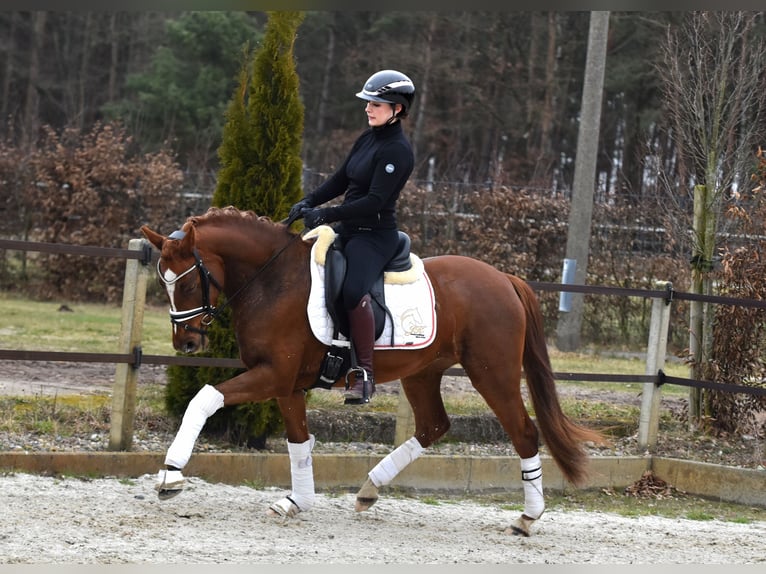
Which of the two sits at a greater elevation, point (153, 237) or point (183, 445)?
point (153, 237)

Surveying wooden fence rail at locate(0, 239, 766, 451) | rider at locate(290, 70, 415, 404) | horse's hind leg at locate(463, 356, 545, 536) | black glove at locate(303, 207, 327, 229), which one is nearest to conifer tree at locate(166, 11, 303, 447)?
wooden fence rail at locate(0, 239, 766, 451)

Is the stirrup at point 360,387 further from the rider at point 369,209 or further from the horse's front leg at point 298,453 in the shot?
the horse's front leg at point 298,453

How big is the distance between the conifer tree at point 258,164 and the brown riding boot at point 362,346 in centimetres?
195

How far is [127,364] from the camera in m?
7.95

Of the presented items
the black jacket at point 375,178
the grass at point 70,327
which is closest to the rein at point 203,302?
the black jacket at point 375,178

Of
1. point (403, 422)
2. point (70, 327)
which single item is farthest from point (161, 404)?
point (70, 327)

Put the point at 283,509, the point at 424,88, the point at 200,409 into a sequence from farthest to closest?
1. the point at 424,88
2. the point at 283,509
3. the point at 200,409

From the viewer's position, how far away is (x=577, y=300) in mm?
15469

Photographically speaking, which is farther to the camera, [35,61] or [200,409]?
[35,61]

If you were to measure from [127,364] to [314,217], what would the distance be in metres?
2.29

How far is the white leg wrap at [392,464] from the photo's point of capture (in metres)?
7.21

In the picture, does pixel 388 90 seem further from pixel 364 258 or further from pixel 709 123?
pixel 709 123

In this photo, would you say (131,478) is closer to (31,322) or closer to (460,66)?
(31,322)

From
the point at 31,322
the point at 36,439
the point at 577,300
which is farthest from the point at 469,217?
the point at 36,439
